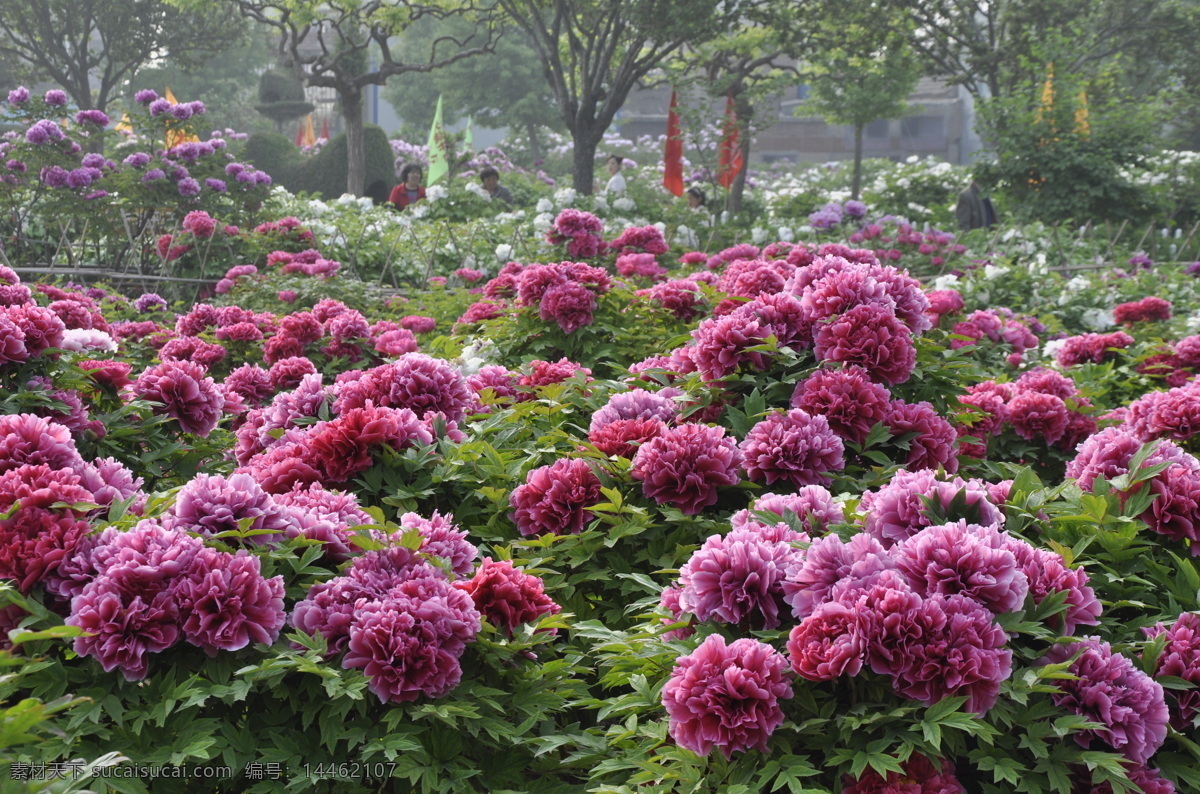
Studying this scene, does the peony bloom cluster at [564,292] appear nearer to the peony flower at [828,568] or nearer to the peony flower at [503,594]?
the peony flower at [503,594]

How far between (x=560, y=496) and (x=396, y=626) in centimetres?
73

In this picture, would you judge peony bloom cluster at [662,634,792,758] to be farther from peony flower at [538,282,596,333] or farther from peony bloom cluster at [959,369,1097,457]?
peony flower at [538,282,596,333]

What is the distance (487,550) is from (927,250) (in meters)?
8.46

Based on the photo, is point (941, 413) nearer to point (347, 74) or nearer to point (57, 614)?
point (57, 614)

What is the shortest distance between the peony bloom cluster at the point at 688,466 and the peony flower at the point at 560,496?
124mm

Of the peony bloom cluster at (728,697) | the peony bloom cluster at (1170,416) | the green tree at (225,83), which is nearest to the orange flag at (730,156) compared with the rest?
the peony bloom cluster at (1170,416)

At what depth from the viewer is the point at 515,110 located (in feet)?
128

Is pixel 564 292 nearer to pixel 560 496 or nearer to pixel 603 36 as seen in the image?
pixel 560 496

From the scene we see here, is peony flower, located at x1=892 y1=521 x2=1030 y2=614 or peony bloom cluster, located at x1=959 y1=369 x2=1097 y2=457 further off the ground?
peony flower, located at x1=892 y1=521 x2=1030 y2=614

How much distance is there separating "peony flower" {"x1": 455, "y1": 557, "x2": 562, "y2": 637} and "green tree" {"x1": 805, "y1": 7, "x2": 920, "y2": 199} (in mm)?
17115

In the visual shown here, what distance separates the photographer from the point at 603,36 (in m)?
15.9

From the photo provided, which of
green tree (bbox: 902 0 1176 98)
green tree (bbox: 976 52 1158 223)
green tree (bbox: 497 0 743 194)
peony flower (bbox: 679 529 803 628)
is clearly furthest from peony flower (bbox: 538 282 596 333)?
green tree (bbox: 902 0 1176 98)

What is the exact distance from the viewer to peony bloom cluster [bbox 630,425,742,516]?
2.42 metres

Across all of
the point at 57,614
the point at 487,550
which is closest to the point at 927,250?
the point at 487,550
